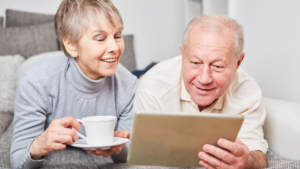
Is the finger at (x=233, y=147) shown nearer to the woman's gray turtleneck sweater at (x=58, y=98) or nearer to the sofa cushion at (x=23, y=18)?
the woman's gray turtleneck sweater at (x=58, y=98)

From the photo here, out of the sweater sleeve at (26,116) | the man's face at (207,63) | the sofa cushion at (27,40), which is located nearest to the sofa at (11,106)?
the sofa cushion at (27,40)

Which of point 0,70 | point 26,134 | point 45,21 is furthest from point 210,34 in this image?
point 45,21

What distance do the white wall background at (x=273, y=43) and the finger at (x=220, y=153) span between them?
0.88 metres

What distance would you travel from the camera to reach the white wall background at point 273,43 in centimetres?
157

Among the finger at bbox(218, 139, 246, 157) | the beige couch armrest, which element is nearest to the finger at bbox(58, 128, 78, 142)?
the finger at bbox(218, 139, 246, 157)

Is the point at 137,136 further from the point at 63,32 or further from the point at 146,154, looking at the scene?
the point at 63,32

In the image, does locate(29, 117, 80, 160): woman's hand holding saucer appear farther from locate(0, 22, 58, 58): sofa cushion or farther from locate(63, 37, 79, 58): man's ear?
locate(0, 22, 58, 58): sofa cushion

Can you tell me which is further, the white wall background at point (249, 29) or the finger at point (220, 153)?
the white wall background at point (249, 29)

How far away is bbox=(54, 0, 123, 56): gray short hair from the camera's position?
1.14m

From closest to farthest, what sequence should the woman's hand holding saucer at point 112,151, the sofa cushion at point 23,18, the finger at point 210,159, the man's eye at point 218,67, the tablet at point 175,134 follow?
the tablet at point 175,134, the finger at point 210,159, the woman's hand holding saucer at point 112,151, the man's eye at point 218,67, the sofa cushion at point 23,18

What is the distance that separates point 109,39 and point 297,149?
91 centimetres

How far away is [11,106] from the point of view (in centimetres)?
199

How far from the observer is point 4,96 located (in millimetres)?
1970

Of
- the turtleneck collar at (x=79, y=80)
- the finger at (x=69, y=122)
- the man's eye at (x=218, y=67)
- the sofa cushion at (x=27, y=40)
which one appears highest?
the sofa cushion at (x=27, y=40)
